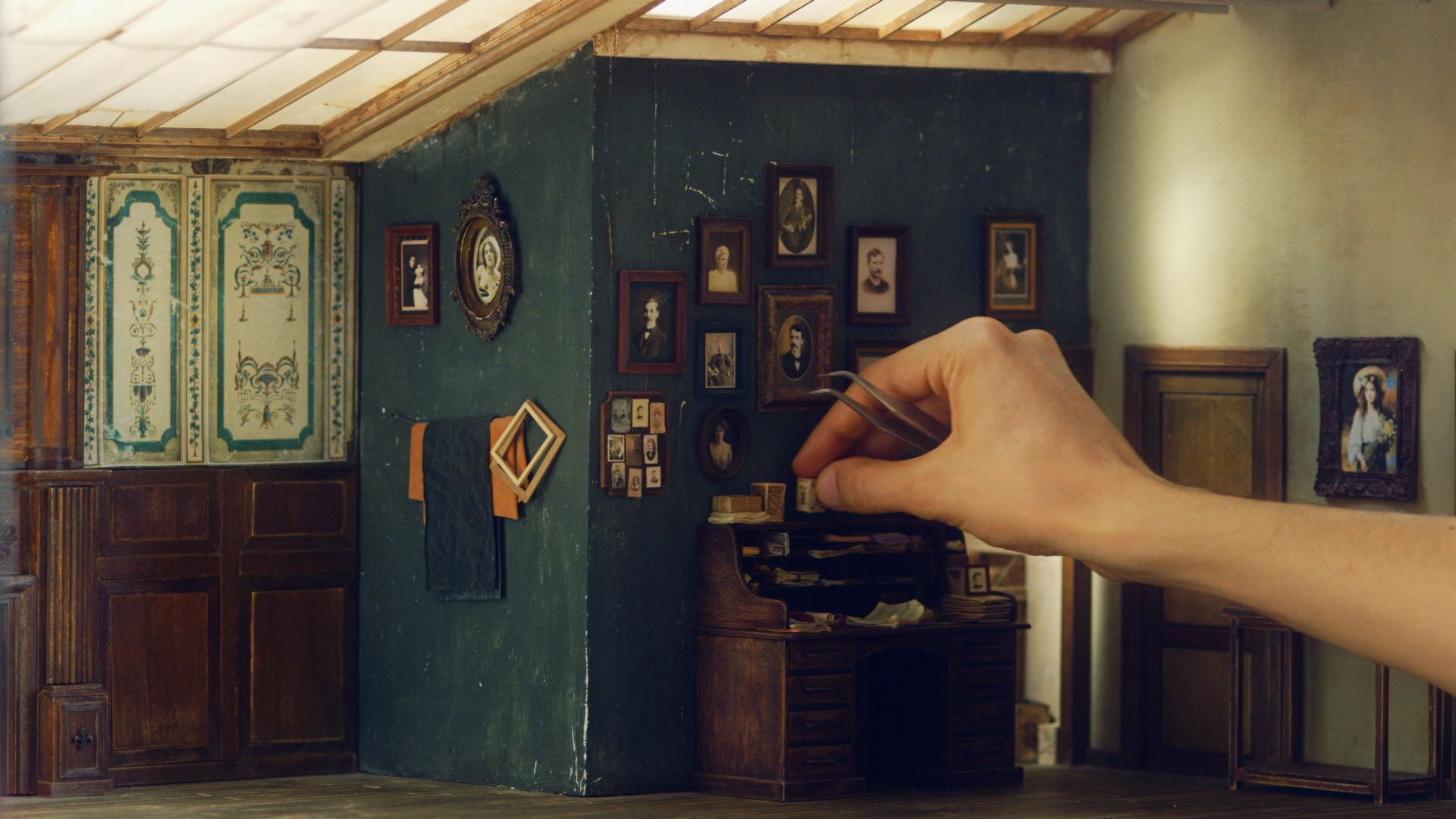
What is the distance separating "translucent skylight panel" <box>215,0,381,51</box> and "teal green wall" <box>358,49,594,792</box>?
1.31m

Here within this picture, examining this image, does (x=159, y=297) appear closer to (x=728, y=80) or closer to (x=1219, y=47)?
(x=728, y=80)

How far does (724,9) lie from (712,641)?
2.70 meters

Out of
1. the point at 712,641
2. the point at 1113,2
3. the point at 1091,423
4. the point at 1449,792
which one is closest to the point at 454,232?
the point at 712,641

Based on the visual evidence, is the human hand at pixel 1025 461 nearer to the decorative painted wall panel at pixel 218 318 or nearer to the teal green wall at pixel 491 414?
the teal green wall at pixel 491 414

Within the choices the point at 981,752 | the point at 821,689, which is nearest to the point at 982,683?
the point at 981,752

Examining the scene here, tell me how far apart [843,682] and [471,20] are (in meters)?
3.11

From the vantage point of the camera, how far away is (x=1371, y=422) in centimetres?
741

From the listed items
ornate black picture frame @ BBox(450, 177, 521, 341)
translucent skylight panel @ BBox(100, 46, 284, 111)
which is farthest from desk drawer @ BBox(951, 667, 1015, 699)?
translucent skylight panel @ BBox(100, 46, 284, 111)

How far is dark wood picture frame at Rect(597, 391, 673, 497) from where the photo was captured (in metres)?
7.40

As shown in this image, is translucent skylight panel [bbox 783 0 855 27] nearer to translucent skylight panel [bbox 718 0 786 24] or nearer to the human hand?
translucent skylight panel [bbox 718 0 786 24]

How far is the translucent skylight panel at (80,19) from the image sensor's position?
581cm

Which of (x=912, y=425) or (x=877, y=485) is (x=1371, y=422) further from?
(x=912, y=425)

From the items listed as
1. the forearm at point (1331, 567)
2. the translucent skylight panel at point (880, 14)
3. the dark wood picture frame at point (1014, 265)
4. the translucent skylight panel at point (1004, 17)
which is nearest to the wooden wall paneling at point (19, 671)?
the translucent skylight panel at point (880, 14)

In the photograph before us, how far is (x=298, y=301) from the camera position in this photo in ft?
28.8
